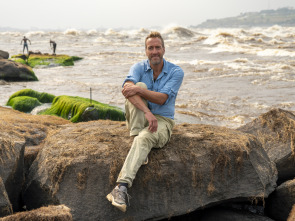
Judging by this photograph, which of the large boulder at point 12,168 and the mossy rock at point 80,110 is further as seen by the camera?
the mossy rock at point 80,110

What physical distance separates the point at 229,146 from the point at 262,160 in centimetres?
60

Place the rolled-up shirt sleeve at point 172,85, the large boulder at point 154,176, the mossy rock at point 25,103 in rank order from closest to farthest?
the large boulder at point 154,176, the rolled-up shirt sleeve at point 172,85, the mossy rock at point 25,103

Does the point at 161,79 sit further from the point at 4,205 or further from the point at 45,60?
the point at 45,60

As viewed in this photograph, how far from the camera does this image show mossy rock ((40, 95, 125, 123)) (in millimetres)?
8805

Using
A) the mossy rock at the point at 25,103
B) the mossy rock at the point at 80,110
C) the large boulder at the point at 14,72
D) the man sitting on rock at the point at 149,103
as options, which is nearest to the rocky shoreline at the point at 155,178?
the man sitting on rock at the point at 149,103

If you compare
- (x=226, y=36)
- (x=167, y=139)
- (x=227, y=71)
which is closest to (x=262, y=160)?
(x=167, y=139)

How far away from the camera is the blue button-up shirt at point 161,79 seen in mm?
4876

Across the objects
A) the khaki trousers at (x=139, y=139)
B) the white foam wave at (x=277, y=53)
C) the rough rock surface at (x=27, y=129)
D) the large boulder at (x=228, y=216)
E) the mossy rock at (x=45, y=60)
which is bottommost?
the mossy rock at (x=45, y=60)

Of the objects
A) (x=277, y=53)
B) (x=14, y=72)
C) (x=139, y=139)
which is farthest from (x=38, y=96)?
(x=277, y=53)

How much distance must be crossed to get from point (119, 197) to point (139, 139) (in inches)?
31.2

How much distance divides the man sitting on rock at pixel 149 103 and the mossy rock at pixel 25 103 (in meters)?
7.02

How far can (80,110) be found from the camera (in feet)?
29.6

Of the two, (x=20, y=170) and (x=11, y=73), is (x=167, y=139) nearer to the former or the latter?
(x=20, y=170)

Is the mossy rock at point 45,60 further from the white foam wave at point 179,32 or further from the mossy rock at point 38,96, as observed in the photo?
the white foam wave at point 179,32
